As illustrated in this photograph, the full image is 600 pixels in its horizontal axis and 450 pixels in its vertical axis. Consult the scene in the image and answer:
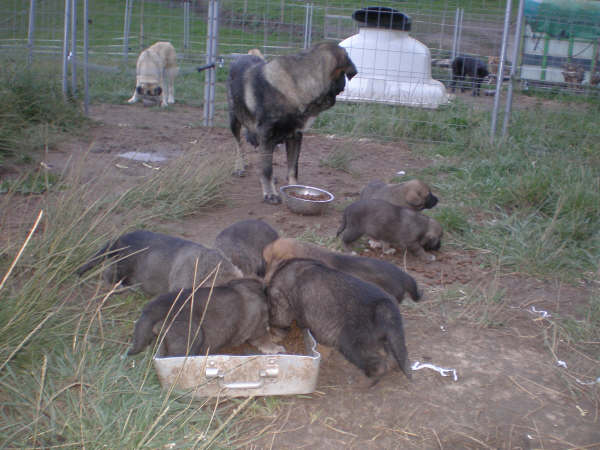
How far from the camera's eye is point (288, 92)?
6.01 m

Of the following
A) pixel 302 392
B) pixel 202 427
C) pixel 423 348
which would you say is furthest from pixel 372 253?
pixel 202 427

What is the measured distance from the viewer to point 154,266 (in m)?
3.81

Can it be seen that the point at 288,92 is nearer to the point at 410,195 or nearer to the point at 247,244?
the point at 410,195

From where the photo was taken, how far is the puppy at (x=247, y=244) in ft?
13.4

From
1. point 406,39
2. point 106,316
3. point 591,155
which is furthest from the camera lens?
point 406,39

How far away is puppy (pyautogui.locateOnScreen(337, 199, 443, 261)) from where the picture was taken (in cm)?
489

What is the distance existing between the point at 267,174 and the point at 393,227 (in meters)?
1.94

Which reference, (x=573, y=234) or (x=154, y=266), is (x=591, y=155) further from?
(x=154, y=266)

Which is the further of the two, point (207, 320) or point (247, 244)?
point (247, 244)

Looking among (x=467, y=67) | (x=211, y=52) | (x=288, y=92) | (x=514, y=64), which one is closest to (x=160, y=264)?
(x=288, y=92)

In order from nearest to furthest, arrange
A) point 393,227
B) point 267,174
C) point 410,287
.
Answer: point 410,287
point 393,227
point 267,174

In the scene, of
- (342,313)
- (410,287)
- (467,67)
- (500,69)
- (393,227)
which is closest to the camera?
(342,313)

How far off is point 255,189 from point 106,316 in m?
A: 3.58

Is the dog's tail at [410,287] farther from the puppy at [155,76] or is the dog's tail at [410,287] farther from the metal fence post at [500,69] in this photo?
the puppy at [155,76]
